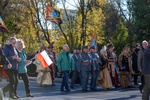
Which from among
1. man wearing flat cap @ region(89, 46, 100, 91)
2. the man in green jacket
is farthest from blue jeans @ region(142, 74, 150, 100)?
man wearing flat cap @ region(89, 46, 100, 91)

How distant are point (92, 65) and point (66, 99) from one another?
135 inches

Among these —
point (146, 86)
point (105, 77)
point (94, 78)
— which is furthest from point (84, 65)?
point (146, 86)

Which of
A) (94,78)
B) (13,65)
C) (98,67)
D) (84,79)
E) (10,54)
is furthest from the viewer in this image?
(98,67)

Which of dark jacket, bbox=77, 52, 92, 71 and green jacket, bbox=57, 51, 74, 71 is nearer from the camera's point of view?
green jacket, bbox=57, 51, 74, 71

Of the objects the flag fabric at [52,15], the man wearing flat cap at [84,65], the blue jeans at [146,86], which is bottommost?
the blue jeans at [146,86]

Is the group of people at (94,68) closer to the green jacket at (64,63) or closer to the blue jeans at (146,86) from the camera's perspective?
the green jacket at (64,63)

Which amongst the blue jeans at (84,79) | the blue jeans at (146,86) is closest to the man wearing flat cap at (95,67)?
the blue jeans at (84,79)

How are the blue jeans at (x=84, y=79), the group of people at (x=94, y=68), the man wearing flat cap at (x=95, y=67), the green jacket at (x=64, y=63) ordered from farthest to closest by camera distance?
the man wearing flat cap at (x=95, y=67) < the blue jeans at (x=84, y=79) < the group of people at (x=94, y=68) < the green jacket at (x=64, y=63)

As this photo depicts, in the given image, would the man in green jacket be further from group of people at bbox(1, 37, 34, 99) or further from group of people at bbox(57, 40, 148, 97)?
group of people at bbox(1, 37, 34, 99)

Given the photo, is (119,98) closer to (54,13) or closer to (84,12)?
(54,13)

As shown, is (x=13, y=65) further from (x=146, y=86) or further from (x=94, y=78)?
(x=94, y=78)

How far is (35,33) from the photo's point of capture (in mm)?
41125

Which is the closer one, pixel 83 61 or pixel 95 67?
pixel 83 61

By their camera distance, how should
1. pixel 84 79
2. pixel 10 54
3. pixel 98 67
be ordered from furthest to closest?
pixel 98 67 → pixel 84 79 → pixel 10 54
